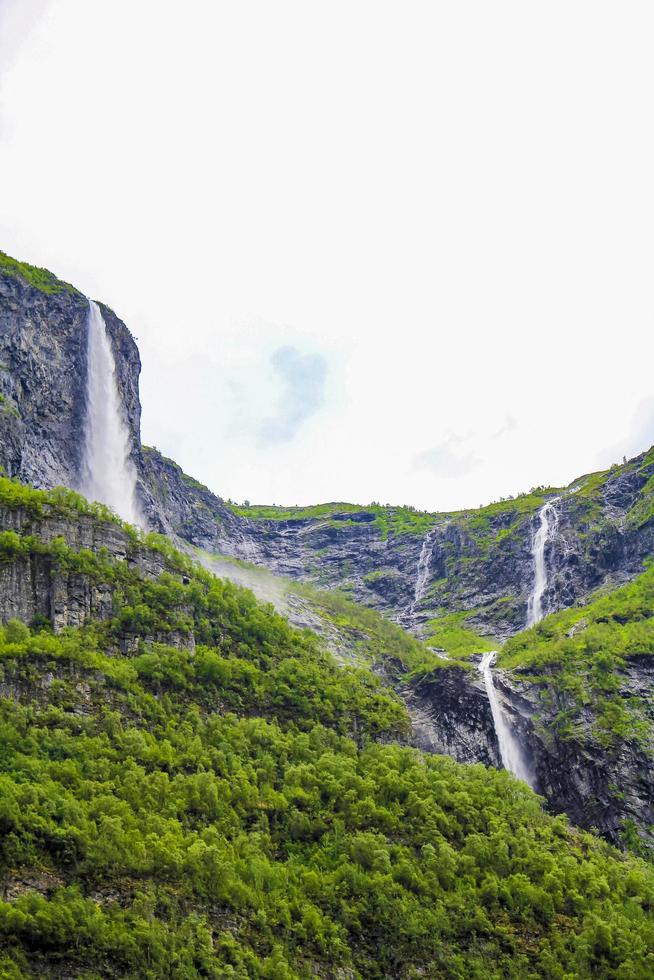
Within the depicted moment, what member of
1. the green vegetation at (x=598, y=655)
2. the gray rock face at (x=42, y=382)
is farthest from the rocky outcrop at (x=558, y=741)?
the gray rock face at (x=42, y=382)

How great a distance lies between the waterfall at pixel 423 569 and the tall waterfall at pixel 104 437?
60.5 m

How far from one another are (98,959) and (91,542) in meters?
42.0

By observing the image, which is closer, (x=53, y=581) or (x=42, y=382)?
(x=53, y=581)

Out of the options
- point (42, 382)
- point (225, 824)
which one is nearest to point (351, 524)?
point (42, 382)

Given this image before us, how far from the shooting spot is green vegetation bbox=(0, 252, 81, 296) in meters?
122

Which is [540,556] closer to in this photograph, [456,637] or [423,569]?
[456,637]

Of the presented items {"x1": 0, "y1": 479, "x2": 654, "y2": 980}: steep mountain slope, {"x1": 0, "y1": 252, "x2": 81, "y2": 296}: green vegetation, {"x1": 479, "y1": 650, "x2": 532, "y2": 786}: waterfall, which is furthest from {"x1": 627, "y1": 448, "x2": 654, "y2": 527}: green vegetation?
{"x1": 0, "y1": 252, "x2": 81, "y2": 296}: green vegetation

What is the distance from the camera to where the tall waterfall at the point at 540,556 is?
13412 cm

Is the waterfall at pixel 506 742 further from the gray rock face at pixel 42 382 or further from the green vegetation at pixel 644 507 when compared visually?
the gray rock face at pixel 42 382

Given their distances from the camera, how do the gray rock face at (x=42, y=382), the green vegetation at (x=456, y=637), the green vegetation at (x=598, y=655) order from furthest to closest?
the green vegetation at (x=456, y=637) < the gray rock face at (x=42, y=382) < the green vegetation at (x=598, y=655)

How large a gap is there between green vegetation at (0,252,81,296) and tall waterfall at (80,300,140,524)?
5548mm

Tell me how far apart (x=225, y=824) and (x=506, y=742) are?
44.3m

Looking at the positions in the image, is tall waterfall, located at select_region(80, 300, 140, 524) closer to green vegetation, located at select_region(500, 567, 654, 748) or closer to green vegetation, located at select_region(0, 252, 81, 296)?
green vegetation, located at select_region(0, 252, 81, 296)

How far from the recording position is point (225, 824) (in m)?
54.7
